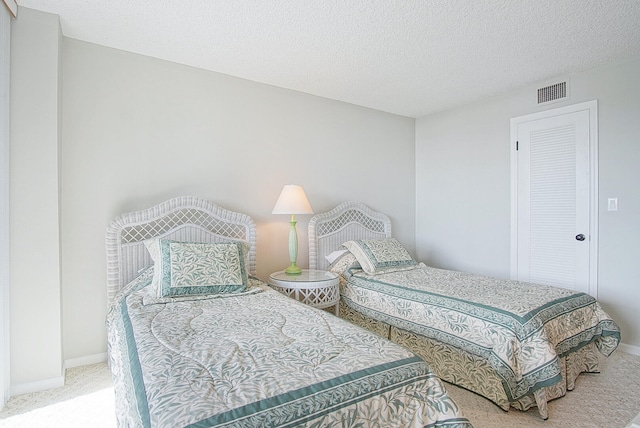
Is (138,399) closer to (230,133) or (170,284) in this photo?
(170,284)

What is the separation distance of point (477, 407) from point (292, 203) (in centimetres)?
196

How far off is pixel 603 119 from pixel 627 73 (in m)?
0.38

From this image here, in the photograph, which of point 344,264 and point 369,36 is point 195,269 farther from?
point 369,36

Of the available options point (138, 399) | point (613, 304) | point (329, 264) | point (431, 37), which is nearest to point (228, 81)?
point (431, 37)

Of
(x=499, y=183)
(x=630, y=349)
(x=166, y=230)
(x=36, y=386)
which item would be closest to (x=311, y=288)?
(x=166, y=230)

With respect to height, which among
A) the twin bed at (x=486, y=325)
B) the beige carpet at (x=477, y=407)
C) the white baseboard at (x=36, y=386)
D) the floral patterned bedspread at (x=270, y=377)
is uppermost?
the floral patterned bedspread at (x=270, y=377)

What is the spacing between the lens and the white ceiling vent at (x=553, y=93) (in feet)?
10.4

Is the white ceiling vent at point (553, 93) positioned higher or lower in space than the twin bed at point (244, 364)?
higher

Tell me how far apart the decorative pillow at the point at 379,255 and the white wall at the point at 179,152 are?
0.58 metres

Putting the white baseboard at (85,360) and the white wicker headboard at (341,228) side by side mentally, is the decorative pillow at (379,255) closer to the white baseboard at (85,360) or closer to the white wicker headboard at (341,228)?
the white wicker headboard at (341,228)

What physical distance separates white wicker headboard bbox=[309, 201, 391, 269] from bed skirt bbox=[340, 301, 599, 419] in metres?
1.13

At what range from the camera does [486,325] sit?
2088 millimetres

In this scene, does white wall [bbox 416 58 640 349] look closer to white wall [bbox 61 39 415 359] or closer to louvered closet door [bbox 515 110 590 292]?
louvered closet door [bbox 515 110 590 292]

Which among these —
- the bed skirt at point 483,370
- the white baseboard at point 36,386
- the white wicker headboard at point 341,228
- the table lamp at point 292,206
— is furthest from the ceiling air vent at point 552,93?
the white baseboard at point 36,386
